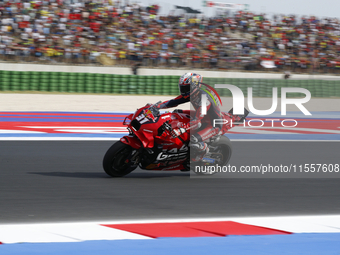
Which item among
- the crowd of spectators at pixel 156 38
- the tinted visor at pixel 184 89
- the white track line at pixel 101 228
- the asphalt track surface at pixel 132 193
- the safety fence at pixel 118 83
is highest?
the tinted visor at pixel 184 89

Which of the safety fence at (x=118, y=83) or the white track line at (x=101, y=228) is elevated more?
the white track line at (x=101, y=228)

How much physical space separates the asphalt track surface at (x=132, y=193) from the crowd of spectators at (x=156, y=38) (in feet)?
55.7

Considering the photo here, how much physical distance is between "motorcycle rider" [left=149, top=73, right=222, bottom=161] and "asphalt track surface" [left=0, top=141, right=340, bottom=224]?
49 centimetres

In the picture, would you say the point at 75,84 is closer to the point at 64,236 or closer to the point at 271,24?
the point at 271,24

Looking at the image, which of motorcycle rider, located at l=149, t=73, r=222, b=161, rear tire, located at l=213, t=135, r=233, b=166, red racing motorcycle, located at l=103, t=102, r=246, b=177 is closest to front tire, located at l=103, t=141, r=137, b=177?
red racing motorcycle, located at l=103, t=102, r=246, b=177

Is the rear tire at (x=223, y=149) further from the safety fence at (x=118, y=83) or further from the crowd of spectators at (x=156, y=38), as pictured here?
the crowd of spectators at (x=156, y=38)

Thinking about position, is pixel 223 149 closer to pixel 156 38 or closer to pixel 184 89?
pixel 184 89

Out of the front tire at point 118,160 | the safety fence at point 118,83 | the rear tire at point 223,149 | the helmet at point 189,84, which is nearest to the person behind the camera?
the front tire at point 118,160

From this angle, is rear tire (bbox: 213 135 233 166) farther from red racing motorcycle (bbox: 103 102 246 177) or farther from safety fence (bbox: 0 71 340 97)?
safety fence (bbox: 0 71 340 97)

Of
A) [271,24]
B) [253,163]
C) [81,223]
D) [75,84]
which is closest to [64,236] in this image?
[81,223]

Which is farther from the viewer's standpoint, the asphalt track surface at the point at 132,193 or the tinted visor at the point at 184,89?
the tinted visor at the point at 184,89

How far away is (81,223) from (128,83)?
1883 centimetres

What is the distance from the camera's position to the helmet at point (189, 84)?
6352 mm

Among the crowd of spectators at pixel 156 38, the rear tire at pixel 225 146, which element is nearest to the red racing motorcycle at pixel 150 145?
Answer: the rear tire at pixel 225 146
